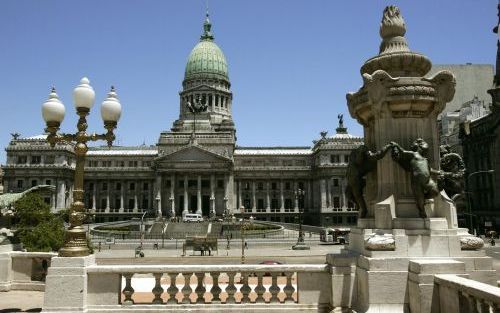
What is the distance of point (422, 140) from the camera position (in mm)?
10742

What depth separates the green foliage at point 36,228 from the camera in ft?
81.1

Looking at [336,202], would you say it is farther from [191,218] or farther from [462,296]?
[462,296]

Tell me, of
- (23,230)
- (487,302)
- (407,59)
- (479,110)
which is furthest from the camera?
(479,110)

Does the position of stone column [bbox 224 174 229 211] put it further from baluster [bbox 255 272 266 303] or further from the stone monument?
baluster [bbox 255 272 266 303]

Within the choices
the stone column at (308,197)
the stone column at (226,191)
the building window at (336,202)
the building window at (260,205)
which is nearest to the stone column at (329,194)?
the building window at (336,202)

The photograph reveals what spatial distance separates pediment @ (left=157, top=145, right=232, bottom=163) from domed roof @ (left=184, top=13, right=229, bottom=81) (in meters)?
30.2

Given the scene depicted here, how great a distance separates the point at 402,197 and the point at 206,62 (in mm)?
126423

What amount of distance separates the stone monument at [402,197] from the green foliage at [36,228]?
→ 1875 cm

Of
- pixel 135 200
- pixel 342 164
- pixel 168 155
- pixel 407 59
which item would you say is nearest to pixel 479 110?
pixel 342 164

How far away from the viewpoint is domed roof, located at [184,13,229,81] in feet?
433

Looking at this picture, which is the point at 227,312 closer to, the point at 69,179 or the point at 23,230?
the point at 23,230

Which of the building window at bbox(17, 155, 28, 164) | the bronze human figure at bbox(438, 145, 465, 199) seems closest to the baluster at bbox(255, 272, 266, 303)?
the bronze human figure at bbox(438, 145, 465, 199)

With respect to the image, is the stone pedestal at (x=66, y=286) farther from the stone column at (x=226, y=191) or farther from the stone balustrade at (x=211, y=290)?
the stone column at (x=226, y=191)

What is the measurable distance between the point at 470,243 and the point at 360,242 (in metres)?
2.41
